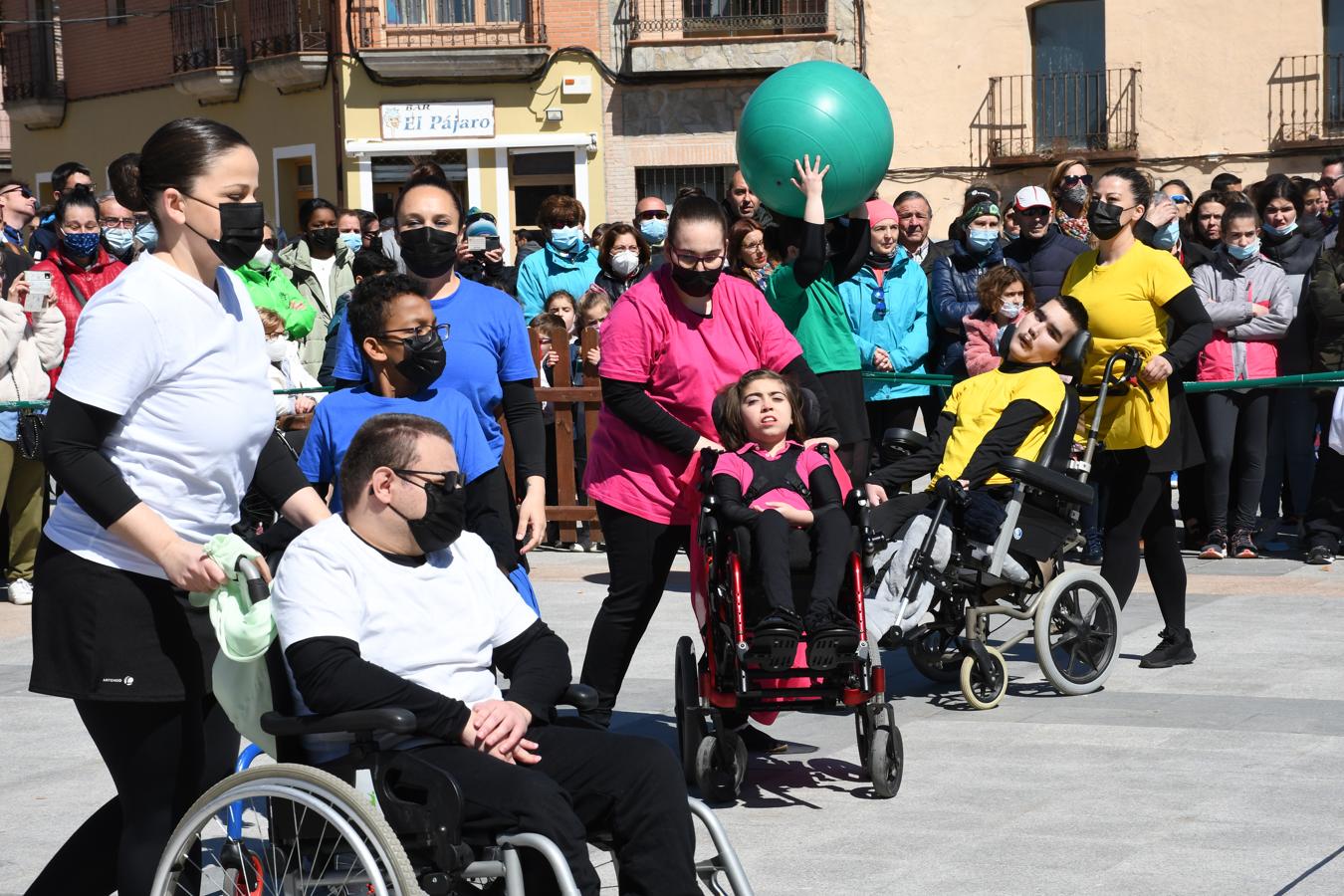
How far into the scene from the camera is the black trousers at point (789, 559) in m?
6.10

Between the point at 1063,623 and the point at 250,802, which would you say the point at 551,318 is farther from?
the point at 250,802

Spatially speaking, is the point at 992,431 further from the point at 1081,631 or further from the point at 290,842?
the point at 290,842

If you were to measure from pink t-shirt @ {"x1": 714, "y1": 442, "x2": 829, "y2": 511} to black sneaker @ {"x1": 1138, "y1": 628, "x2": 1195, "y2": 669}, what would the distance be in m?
2.47

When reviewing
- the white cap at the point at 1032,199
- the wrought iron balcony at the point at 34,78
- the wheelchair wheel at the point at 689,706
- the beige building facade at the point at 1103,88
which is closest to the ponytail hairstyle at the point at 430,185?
the wheelchair wheel at the point at 689,706

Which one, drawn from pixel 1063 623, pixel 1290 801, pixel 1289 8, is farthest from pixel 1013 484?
pixel 1289 8

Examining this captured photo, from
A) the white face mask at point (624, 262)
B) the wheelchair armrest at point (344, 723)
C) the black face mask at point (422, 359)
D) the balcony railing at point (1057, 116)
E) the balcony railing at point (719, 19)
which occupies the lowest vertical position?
the wheelchair armrest at point (344, 723)

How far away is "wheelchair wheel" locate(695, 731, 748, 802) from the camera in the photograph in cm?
616

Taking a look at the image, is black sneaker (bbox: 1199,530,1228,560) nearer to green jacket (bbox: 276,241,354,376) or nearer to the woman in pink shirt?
the woman in pink shirt

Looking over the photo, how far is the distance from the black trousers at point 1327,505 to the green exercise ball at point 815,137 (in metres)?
4.78

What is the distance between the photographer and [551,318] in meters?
12.5

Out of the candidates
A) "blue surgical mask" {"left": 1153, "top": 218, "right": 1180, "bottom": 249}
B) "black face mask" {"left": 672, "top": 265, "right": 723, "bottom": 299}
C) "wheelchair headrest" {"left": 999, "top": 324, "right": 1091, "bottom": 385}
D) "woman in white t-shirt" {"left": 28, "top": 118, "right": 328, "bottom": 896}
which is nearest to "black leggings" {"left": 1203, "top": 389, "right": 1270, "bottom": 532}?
"blue surgical mask" {"left": 1153, "top": 218, "right": 1180, "bottom": 249}

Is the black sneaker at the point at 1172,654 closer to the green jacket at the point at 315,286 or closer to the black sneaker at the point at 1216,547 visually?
the black sneaker at the point at 1216,547

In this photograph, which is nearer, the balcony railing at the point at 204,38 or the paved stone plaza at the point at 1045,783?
the paved stone plaza at the point at 1045,783

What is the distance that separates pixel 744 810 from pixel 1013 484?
6.95 feet
